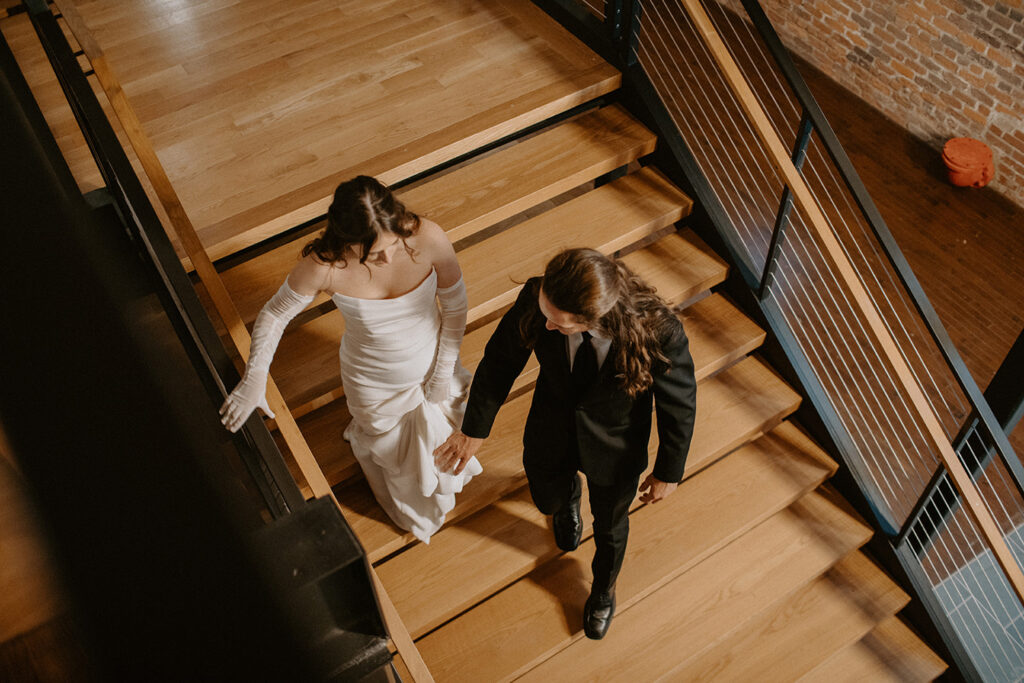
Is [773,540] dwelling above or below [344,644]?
below

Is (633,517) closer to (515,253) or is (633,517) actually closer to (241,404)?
(515,253)

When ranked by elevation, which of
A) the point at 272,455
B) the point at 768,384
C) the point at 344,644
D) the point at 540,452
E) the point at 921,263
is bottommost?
the point at 921,263

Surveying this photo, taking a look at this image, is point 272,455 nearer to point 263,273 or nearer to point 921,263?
point 263,273

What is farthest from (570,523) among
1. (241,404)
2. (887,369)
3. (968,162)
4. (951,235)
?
(968,162)

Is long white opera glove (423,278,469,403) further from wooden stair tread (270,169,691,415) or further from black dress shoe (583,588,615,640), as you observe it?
black dress shoe (583,588,615,640)

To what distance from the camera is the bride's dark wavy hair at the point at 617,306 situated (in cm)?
177

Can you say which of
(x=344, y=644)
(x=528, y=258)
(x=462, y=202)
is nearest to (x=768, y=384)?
(x=528, y=258)

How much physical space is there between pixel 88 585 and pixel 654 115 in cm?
319

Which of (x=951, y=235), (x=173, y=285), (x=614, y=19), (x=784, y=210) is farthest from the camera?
(x=951, y=235)

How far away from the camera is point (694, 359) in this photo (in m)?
3.10

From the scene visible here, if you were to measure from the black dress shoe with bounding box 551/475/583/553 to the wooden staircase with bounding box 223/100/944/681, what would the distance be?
6cm

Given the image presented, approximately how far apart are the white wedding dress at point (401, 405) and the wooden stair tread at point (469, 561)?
15cm

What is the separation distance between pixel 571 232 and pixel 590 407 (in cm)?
116

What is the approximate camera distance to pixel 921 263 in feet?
17.1
